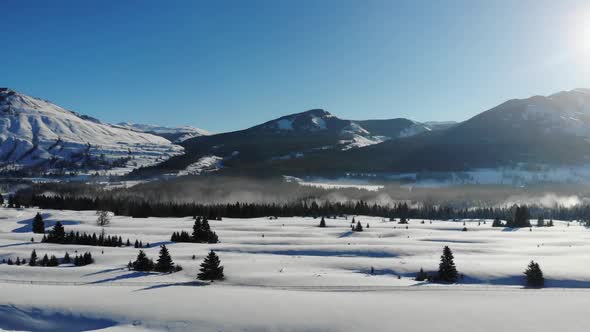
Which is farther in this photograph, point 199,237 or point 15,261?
point 199,237

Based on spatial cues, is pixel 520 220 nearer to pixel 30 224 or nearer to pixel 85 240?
pixel 85 240

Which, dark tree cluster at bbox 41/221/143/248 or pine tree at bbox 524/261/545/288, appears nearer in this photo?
pine tree at bbox 524/261/545/288

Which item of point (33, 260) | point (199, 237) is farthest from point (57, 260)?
point (199, 237)

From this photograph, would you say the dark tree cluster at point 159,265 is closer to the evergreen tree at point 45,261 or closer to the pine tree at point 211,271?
the pine tree at point 211,271

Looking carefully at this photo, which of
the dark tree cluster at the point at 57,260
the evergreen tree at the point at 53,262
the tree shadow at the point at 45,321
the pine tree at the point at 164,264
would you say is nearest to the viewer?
the tree shadow at the point at 45,321

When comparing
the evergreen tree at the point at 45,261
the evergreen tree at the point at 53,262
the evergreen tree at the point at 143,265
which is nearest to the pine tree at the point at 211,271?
the evergreen tree at the point at 143,265

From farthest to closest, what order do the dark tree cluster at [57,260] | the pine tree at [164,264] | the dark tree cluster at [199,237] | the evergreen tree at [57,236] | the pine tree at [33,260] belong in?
1. the dark tree cluster at [199,237]
2. the evergreen tree at [57,236]
3. the dark tree cluster at [57,260]
4. the pine tree at [33,260]
5. the pine tree at [164,264]

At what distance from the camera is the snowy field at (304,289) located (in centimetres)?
4556

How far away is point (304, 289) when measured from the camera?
6462cm

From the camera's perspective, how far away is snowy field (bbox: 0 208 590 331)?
45.6m

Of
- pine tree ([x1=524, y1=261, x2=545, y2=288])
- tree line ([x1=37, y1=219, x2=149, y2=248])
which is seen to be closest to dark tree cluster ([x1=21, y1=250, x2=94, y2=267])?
tree line ([x1=37, y1=219, x2=149, y2=248])

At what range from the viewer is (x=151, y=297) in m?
54.8

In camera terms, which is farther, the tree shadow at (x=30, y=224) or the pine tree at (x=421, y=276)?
the tree shadow at (x=30, y=224)

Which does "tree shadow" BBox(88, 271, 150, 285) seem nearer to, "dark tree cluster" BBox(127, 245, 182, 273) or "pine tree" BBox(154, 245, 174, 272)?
"dark tree cluster" BBox(127, 245, 182, 273)
